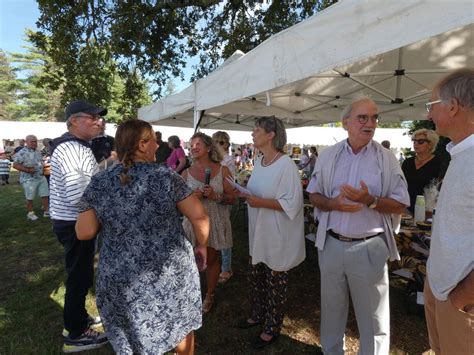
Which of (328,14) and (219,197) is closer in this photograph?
(328,14)

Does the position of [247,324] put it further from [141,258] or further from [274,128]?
[274,128]

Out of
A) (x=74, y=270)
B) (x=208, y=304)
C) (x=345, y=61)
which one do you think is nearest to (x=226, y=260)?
(x=208, y=304)

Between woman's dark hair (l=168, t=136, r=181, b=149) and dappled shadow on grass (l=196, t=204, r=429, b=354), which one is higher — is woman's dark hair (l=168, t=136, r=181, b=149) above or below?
above

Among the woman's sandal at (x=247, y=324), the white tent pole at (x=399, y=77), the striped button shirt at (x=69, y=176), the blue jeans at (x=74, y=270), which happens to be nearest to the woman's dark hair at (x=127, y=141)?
the striped button shirt at (x=69, y=176)

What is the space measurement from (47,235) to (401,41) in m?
6.74

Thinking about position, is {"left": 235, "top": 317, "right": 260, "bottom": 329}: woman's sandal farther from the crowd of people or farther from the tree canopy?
the tree canopy

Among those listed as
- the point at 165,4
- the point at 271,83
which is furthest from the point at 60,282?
the point at 165,4

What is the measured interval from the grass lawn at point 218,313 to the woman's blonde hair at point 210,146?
1.61 metres

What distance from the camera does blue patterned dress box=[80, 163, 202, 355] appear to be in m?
1.66

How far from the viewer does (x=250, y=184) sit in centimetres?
268

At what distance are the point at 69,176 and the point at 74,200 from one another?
0.19 metres

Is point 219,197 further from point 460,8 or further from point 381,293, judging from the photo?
point 460,8

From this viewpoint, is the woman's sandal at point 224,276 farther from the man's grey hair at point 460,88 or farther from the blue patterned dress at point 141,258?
the man's grey hair at point 460,88

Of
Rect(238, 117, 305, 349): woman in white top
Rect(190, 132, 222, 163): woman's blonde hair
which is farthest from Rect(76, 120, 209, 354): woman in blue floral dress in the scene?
Rect(190, 132, 222, 163): woman's blonde hair
